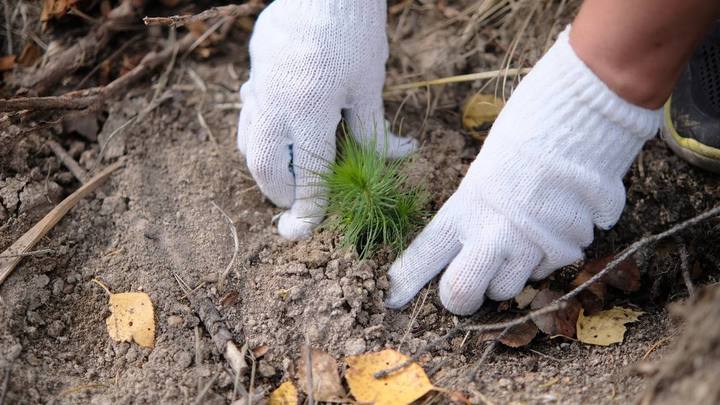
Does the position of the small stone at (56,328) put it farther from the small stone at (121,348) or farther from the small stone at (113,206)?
the small stone at (113,206)

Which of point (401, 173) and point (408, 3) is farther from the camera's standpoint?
point (408, 3)

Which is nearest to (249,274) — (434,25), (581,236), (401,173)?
(401,173)

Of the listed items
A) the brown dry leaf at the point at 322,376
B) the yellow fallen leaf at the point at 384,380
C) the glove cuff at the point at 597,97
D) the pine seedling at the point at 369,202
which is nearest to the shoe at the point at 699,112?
the glove cuff at the point at 597,97

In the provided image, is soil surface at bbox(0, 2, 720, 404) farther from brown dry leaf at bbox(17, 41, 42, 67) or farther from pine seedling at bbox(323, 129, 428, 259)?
brown dry leaf at bbox(17, 41, 42, 67)

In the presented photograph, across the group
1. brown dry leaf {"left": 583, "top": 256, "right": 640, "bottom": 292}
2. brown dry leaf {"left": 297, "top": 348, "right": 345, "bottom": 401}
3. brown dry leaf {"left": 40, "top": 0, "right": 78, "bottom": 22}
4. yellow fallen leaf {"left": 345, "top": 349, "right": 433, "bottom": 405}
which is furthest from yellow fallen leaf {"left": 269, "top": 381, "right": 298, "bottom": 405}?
brown dry leaf {"left": 40, "top": 0, "right": 78, "bottom": 22}

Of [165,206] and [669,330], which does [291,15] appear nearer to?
[165,206]

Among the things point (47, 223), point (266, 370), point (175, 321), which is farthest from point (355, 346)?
point (47, 223)
